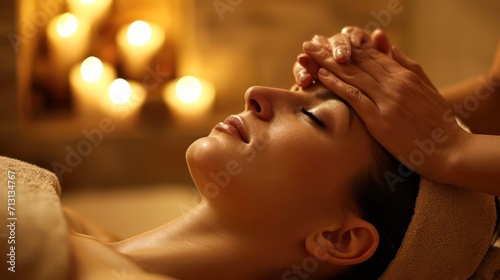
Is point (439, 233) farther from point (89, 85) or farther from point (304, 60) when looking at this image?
point (89, 85)

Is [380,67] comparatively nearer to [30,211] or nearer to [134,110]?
[30,211]

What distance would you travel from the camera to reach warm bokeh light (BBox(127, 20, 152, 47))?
319 centimetres

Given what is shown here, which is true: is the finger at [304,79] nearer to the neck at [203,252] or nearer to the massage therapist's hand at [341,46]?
the massage therapist's hand at [341,46]

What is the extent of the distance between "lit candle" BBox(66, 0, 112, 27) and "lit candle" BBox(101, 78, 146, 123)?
362 mm

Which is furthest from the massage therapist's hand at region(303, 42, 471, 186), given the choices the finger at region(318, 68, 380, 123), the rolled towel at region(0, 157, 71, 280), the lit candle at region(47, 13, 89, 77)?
the lit candle at region(47, 13, 89, 77)

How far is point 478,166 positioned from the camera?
126 centimetres

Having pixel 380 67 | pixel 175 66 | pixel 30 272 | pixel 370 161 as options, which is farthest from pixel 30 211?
pixel 175 66

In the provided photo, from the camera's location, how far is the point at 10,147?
3.00 metres

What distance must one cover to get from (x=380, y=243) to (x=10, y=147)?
2154 millimetres

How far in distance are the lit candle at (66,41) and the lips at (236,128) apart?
77.7 inches

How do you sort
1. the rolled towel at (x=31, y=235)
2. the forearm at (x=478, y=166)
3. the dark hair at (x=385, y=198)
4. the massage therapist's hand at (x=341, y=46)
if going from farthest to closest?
the massage therapist's hand at (x=341, y=46) → the dark hair at (x=385, y=198) → the forearm at (x=478, y=166) → the rolled towel at (x=31, y=235)

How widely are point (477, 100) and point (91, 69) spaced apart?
1977 millimetres

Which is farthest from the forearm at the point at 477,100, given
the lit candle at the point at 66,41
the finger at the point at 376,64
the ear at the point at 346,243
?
the lit candle at the point at 66,41

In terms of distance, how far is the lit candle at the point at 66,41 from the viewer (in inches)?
124
